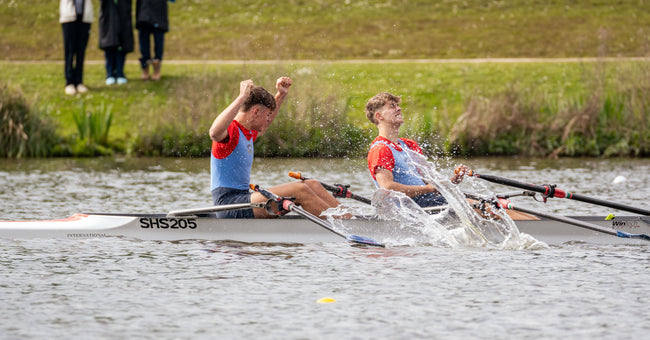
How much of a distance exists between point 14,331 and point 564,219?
516 centimetres

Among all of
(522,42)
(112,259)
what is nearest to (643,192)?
(112,259)

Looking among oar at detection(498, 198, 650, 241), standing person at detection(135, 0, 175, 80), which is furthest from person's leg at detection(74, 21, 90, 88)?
oar at detection(498, 198, 650, 241)

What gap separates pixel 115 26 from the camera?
2278 cm

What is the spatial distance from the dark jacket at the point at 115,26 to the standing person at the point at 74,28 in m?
0.40

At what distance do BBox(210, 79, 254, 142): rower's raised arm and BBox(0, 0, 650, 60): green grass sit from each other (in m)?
17.7

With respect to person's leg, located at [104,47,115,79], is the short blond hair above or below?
below

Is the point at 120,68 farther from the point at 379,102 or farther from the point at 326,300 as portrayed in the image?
the point at 326,300

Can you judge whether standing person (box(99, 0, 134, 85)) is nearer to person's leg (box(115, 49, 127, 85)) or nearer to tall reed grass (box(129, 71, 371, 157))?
person's leg (box(115, 49, 127, 85))

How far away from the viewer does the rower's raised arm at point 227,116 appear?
9.45 m

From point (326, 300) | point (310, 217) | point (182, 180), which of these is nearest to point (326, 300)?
point (326, 300)

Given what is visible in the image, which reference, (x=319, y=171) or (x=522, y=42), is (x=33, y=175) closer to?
(x=319, y=171)

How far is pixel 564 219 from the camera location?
9.81 m

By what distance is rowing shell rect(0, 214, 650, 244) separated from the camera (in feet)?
32.9

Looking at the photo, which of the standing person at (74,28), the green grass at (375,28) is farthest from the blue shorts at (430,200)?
the green grass at (375,28)
